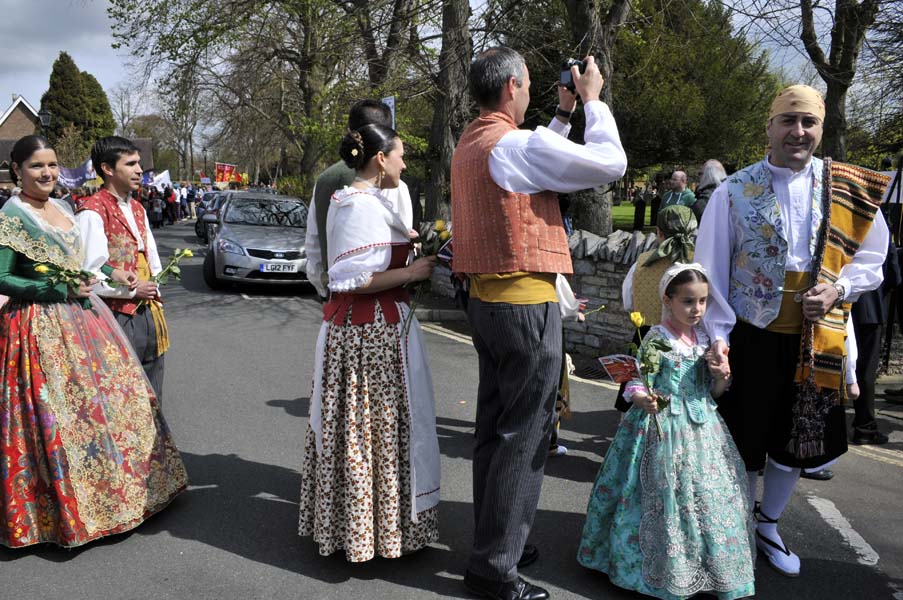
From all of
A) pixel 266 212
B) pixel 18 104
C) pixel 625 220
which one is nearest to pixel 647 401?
pixel 266 212

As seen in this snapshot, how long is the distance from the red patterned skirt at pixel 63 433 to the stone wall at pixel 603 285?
5048mm

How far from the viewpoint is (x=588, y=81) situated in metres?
2.63

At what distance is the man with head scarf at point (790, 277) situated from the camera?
3.04 m

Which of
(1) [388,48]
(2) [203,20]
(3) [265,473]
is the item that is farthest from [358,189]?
(2) [203,20]

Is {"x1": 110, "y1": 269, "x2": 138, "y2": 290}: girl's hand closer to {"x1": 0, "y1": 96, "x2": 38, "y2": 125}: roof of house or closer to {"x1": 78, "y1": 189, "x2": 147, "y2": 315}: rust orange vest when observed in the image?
{"x1": 78, "y1": 189, "x2": 147, "y2": 315}: rust orange vest

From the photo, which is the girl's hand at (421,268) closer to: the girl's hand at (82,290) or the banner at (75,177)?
the girl's hand at (82,290)

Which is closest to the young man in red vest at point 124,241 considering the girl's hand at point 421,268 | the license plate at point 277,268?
the girl's hand at point 421,268

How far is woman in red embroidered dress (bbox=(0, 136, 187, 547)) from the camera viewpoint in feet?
10.9

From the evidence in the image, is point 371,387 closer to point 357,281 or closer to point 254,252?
point 357,281

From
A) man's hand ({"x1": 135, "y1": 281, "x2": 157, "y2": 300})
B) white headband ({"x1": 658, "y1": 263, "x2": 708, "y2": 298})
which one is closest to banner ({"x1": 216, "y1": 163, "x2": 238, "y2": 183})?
man's hand ({"x1": 135, "y1": 281, "x2": 157, "y2": 300})

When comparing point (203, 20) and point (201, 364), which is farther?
point (203, 20)

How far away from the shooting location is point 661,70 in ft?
67.9

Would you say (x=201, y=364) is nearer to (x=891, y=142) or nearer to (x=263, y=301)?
(x=263, y=301)

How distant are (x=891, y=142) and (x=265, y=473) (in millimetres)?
12079
